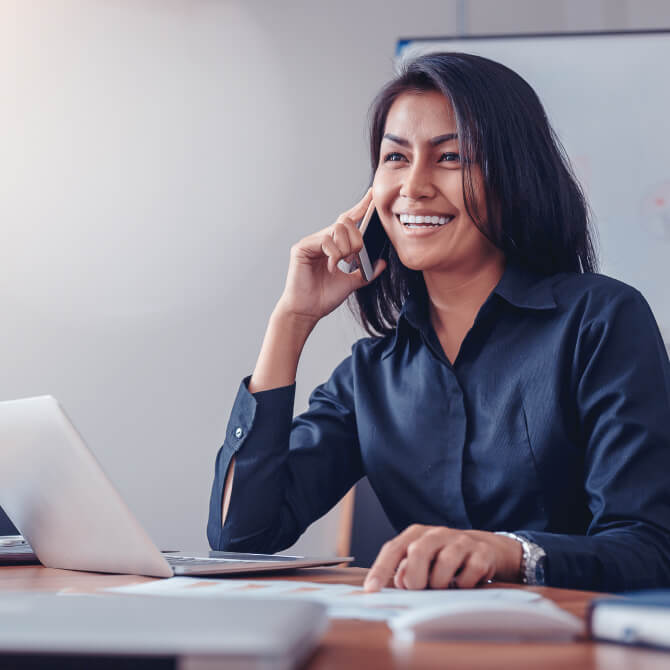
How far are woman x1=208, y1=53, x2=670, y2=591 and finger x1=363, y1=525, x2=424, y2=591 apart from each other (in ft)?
1.05

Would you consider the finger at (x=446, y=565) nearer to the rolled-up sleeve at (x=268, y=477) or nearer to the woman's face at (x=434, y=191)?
the rolled-up sleeve at (x=268, y=477)

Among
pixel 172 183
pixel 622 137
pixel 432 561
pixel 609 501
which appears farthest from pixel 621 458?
pixel 172 183

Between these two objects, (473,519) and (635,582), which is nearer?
(635,582)

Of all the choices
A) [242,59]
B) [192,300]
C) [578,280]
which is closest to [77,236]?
[192,300]

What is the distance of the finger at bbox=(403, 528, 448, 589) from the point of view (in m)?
0.73

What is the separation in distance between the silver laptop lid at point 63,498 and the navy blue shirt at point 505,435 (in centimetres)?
40

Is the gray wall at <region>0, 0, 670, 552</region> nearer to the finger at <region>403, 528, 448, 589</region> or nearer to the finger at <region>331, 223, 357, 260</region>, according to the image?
the finger at <region>331, 223, 357, 260</region>

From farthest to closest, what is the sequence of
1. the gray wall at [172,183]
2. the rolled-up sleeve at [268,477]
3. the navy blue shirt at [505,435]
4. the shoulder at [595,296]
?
the gray wall at [172,183] → the rolled-up sleeve at [268,477] → the shoulder at [595,296] → the navy blue shirt at [505,435]

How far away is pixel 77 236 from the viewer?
2.48 meters

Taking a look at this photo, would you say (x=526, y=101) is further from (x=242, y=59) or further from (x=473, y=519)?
(x=242, y=59)

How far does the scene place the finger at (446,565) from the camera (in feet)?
2.43

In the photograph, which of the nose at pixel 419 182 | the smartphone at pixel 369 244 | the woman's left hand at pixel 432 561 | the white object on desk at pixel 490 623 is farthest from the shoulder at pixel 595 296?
the white object on desk at pixel 490 623

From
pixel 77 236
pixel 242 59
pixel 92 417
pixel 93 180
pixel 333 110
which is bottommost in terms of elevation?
pixel 92 417

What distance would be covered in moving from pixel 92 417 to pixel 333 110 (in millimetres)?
1163
